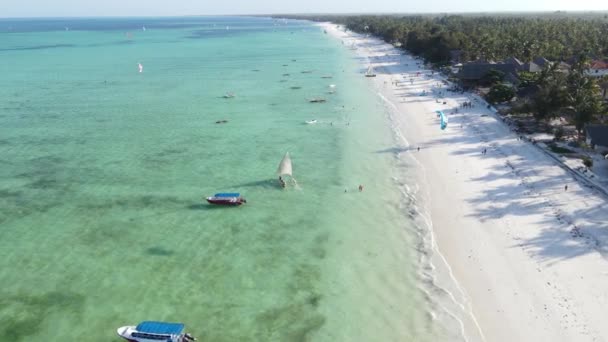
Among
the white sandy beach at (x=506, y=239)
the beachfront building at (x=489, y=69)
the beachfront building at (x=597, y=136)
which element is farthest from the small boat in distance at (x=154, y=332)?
the beachfront building at (x=489, y=69)

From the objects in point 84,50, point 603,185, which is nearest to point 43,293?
point 603,185

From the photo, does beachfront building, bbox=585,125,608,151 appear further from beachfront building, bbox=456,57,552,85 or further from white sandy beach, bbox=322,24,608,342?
beachfront building, bbox=456,57,552,85

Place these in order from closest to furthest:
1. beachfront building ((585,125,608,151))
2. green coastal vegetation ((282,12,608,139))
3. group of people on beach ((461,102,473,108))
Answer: beachfront building ((585,125,608,151))
green coastal vegetation ((282,12,608,139))
group of people on beach ((461,102,473,108))

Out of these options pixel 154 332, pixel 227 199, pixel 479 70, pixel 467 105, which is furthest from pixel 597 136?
pixel 154 332

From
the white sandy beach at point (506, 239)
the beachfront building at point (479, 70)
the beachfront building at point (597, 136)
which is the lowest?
the white sandy beach at point (506, 239)

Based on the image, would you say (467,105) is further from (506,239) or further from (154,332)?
(154,332)

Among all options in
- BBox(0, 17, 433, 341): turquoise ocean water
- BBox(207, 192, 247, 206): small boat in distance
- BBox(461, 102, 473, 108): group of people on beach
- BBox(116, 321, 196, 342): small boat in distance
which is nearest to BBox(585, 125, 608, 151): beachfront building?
BBox(0, 17, 433, 341): turquoise ocean water

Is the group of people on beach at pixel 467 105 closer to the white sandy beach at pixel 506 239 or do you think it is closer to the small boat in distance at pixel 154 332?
the white sandy beach at pixel 506 239
